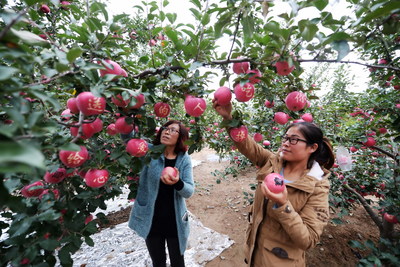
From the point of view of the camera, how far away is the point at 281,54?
3.03 feet

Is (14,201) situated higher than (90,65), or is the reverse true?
→ (90,65)

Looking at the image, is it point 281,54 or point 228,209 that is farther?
point 228,209

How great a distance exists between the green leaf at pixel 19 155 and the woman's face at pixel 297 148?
1237 mm

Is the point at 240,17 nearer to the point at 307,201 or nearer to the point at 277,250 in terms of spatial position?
the point at 307,201

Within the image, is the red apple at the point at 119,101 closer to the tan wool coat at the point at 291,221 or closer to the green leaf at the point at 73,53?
the green leaf at the point at 73,53

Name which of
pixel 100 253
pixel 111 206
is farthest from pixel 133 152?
pixel 111 206

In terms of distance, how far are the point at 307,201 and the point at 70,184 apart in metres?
1.45

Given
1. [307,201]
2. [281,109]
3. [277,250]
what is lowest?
[277,250]

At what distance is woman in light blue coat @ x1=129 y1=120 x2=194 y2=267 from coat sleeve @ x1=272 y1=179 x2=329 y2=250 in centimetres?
78

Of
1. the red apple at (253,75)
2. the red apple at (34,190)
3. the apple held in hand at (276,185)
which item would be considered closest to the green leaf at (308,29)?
the red apple at (253,75)

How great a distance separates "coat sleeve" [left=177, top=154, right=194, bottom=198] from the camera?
157 centimetres

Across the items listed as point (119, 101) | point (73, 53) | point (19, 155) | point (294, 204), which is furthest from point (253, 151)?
point (19, 155)

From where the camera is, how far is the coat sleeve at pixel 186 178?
157 centimetres

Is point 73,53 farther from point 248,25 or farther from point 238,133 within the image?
point 238,133
